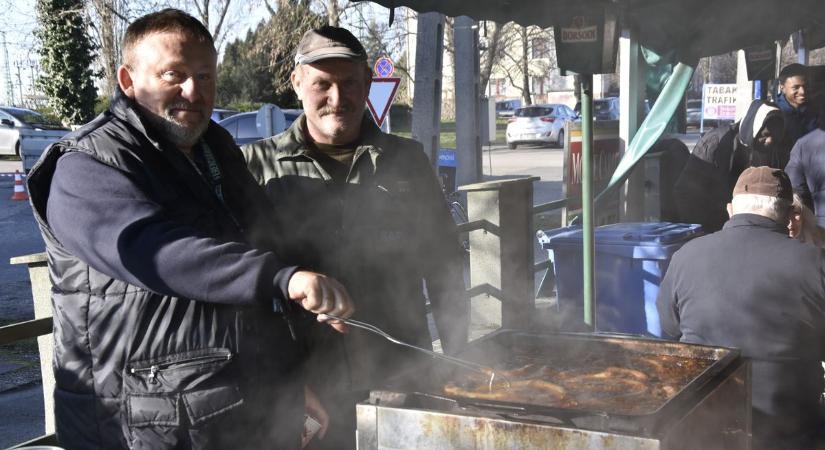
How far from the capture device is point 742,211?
3213mm

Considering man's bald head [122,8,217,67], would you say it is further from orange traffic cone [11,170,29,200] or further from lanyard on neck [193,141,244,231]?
orange traffic cone [11,170,29,200]

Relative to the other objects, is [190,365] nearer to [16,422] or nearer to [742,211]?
[742,211]

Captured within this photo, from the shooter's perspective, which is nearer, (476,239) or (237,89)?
(476,239)

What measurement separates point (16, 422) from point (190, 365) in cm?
424

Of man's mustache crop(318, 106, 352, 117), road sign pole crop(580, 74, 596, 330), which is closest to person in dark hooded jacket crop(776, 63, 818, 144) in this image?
road sign pole crop(580, 74, 596, 330)

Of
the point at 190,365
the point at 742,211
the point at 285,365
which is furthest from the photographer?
the point at 742,211

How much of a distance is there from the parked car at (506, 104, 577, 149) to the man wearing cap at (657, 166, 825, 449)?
A: 89.3 feet

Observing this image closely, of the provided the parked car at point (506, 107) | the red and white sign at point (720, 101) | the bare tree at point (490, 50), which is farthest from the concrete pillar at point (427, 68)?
the parked car at point (506, 107)

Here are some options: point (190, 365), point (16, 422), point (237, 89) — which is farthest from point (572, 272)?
point (237, 89)

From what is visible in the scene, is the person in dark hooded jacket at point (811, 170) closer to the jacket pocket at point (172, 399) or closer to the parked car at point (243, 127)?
the jacket pocket at point (172, 399)

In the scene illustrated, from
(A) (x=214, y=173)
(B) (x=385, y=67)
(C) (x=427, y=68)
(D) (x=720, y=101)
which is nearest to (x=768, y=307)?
(A) (x=214, y=173)

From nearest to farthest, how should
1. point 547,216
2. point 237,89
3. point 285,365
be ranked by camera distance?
1. point 285,365
2. point 547,216
3. point 237,89

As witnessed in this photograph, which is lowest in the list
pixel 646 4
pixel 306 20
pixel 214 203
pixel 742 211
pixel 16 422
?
pixel 16 422

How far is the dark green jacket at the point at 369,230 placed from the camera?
9.45ft
